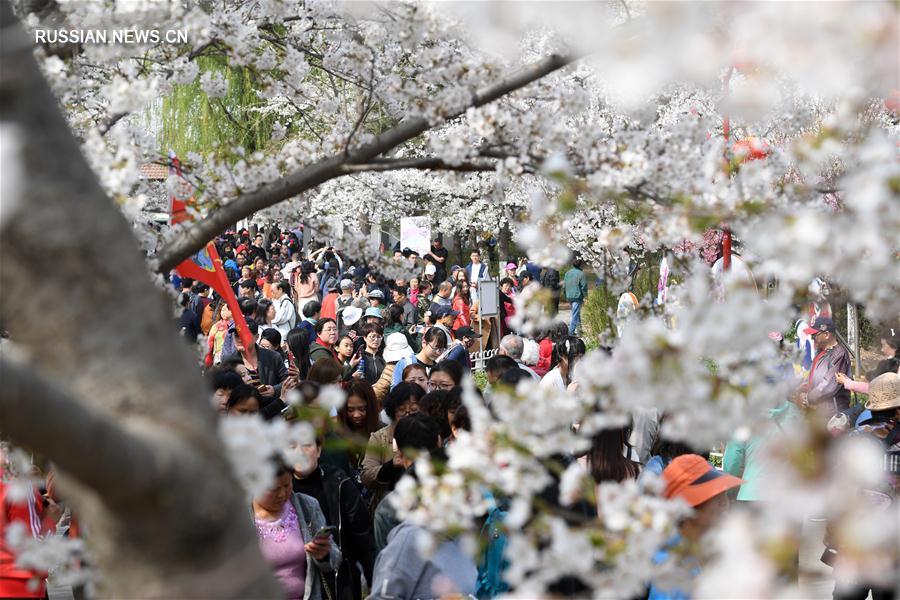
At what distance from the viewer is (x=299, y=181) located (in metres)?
4.07

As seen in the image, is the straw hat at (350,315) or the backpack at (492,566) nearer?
the backpack at (492,566)

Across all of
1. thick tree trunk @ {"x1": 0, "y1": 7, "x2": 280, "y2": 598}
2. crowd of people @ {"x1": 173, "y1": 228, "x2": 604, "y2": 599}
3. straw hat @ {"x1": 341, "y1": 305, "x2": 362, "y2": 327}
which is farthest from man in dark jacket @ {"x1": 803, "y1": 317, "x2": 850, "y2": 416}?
thick tree trunk @ {"x1": 0, "y1": 7, "x2": 280, "y2": 598}

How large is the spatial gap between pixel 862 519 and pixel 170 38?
4.17m

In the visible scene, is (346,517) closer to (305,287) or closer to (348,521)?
(348,521)

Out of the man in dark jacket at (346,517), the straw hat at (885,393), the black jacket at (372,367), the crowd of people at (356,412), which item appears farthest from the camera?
the black jacket at (372,367)

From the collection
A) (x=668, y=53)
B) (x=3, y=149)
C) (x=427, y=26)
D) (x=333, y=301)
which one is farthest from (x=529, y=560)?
(x=333, y=301)

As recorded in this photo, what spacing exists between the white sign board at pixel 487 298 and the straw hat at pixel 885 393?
9.32m

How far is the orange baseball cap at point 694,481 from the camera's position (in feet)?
13.6

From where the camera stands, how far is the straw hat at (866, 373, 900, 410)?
6500 mm

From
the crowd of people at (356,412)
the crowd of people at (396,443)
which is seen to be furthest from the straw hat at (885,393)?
the crowd of people at (356,412)

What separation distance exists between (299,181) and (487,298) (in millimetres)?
11930

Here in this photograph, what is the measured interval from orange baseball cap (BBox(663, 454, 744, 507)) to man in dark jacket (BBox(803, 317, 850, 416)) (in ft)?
17.8

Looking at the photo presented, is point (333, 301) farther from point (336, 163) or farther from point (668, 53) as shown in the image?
point (668, 53)

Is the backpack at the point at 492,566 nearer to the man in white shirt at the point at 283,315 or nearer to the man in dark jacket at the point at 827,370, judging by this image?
the man in dark jacket at the point at 827,370
